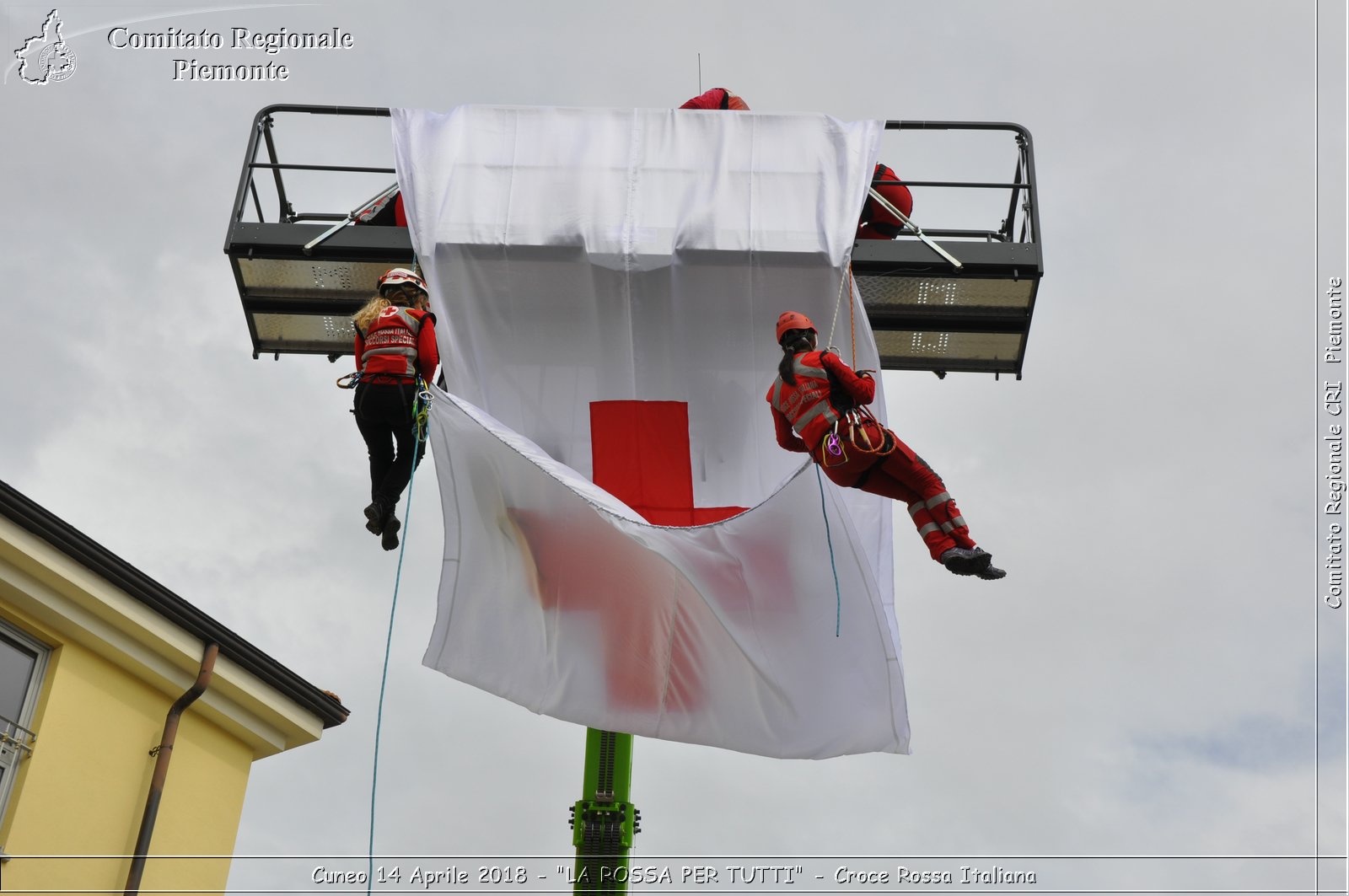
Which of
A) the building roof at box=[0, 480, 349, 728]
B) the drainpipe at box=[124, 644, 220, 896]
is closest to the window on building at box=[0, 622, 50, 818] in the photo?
the building roof at box=[0, 480, 349, 728]

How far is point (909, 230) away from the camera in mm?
9109

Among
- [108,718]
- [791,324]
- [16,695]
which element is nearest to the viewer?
[791,324]

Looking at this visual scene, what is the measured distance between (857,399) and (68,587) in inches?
194

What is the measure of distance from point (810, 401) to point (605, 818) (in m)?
2.45

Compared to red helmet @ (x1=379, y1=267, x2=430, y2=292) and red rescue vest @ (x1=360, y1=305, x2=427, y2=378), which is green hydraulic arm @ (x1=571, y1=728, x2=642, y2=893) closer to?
red rescue vest @ (x1=360, y1=305, x2=427, y2=378)

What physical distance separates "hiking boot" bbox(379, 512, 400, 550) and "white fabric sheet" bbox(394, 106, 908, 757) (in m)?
0.81

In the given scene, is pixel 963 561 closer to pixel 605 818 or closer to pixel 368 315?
pixel 605 818

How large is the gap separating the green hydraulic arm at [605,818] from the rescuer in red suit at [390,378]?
1634mm

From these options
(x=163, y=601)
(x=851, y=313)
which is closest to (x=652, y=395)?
(x=851, y=313)

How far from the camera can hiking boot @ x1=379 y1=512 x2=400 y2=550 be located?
8.40 m

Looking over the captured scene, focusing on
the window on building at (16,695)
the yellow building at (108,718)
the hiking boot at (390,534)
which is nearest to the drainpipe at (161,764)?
the yellow building at (108,718)

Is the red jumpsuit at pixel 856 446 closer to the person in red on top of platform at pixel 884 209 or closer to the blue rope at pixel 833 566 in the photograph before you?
the blue rope at pixel 833 566

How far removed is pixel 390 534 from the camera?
8.41 m

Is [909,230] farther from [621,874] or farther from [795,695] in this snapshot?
[621,874]
